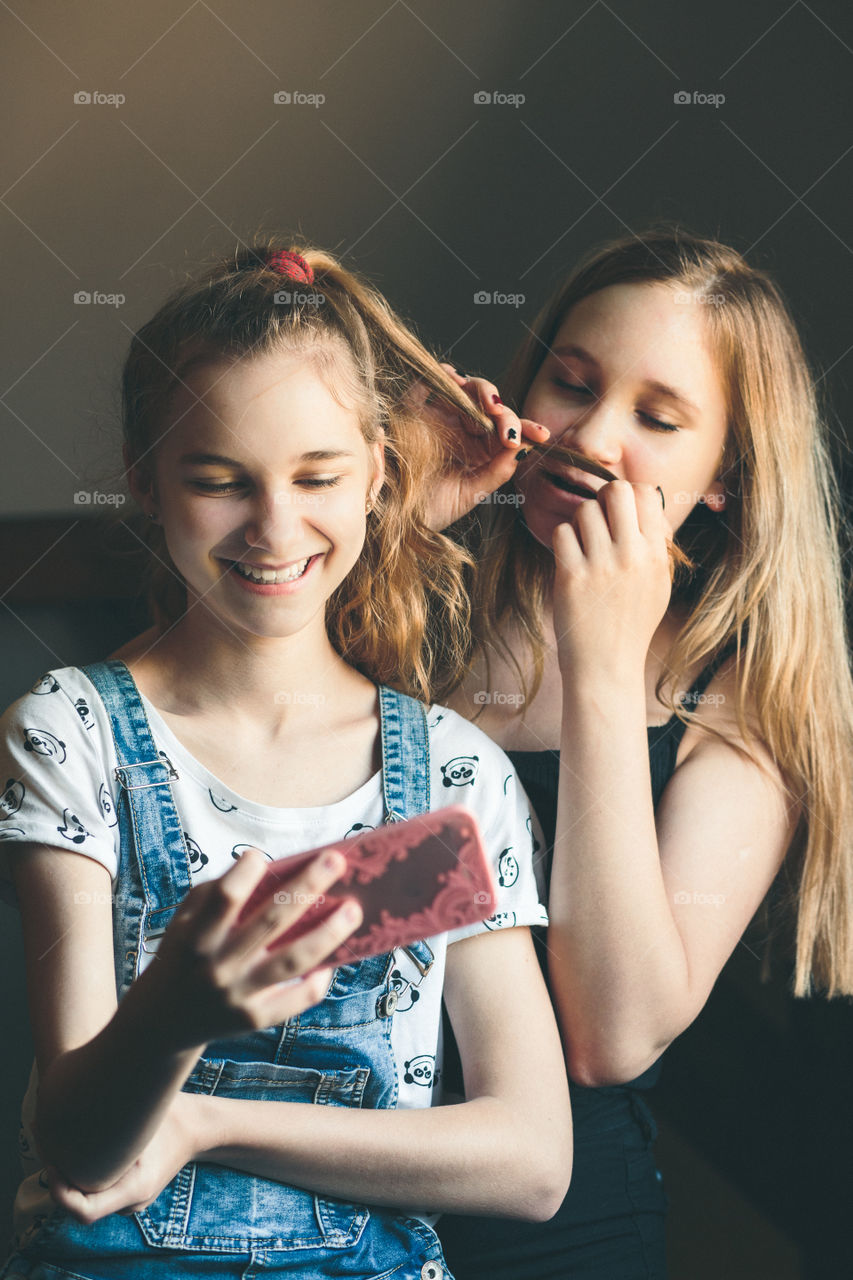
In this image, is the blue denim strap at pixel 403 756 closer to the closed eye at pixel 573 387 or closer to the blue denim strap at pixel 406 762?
the blue denim strap at pixel 406 762

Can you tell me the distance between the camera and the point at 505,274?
1.59 metres

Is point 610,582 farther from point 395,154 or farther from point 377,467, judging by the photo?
point 395,154

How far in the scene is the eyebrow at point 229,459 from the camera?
898mm

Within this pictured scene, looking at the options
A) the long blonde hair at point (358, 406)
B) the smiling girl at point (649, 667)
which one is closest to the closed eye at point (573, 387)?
the smiling girl at point (649, 667)

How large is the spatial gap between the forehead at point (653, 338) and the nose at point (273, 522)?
407 millimetres

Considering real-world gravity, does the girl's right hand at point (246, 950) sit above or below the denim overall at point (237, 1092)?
above

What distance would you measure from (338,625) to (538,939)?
0.34m

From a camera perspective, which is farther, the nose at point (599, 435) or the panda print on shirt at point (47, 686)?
the nose at point (599, 435)

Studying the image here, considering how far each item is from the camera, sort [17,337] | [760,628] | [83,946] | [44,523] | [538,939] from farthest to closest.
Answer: [17,337]
[44,523]
[760,628]
[538,939]
[83,946]

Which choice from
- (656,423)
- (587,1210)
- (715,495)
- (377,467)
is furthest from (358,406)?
(587,1210)

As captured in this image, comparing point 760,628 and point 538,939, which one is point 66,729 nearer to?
point 538,939

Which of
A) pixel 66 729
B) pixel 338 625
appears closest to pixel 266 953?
pixel 66 729

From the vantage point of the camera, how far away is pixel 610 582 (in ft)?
3.46

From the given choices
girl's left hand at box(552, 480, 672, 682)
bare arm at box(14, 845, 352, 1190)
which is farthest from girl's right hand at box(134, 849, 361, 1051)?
girl's left hand at box(552, 480, 672, 682)
